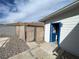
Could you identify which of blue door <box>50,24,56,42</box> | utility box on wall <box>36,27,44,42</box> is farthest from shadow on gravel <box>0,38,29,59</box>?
utility box on wall <box>36,27,44,42</box>

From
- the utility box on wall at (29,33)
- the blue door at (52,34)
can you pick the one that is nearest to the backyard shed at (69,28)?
the blue door at (52,34)

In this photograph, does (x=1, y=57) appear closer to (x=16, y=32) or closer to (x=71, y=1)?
(x=71, y=1)

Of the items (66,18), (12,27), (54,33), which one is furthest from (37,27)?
(66,18)

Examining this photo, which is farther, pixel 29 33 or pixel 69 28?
pixel 29 33

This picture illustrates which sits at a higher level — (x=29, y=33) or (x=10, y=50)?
(x=29, y=33)

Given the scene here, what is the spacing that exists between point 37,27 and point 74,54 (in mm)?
5652

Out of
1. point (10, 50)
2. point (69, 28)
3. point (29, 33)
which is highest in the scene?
point (69, 28)

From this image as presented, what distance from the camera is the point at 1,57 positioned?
422cm

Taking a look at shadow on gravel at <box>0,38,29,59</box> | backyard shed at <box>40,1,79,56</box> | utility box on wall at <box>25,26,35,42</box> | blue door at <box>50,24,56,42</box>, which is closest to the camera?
backyard shed at <box>40,1,79,56</box>

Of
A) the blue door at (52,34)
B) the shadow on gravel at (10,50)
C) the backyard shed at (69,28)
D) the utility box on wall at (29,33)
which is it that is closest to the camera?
the backyard shed at (69,28)

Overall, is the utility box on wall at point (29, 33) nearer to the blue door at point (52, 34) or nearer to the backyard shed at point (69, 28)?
the blue door at point (52, 34)

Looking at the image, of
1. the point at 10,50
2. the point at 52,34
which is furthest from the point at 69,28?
the point at 10,50

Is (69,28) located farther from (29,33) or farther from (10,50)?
(29,33)

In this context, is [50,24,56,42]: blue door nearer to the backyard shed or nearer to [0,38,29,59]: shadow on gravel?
the backyard shed
